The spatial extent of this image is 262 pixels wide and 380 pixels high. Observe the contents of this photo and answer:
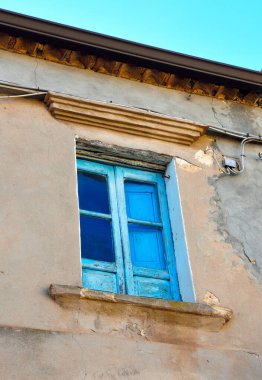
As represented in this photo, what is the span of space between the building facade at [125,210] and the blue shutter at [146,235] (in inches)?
0.5

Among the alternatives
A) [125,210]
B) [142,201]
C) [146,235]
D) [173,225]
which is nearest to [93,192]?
[125,210]

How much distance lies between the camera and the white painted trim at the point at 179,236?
650 cm

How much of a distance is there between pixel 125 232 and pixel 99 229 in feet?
0.75

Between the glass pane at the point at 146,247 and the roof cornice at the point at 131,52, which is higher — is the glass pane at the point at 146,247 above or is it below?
below

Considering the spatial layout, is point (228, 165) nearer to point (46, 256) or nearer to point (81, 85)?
point (81, 85)

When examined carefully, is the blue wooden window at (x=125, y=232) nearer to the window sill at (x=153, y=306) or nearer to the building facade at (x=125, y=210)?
the building facade at (x=125, y=210)

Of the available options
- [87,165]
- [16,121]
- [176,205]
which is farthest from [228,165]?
[16,121]

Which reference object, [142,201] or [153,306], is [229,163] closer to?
[142,201]

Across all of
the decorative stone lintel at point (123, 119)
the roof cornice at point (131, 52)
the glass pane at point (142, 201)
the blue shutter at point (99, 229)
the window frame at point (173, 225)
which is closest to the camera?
the blue shutter at point (99, 229)

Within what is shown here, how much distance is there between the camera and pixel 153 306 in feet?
19.7

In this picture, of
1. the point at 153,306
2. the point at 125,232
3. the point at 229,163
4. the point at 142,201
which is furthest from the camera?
the point at 229,163

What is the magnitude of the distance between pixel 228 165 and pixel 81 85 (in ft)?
5.35

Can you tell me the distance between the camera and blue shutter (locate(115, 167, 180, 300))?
6543 mm

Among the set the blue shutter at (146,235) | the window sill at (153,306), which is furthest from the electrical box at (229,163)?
the window sill at (153,306)
